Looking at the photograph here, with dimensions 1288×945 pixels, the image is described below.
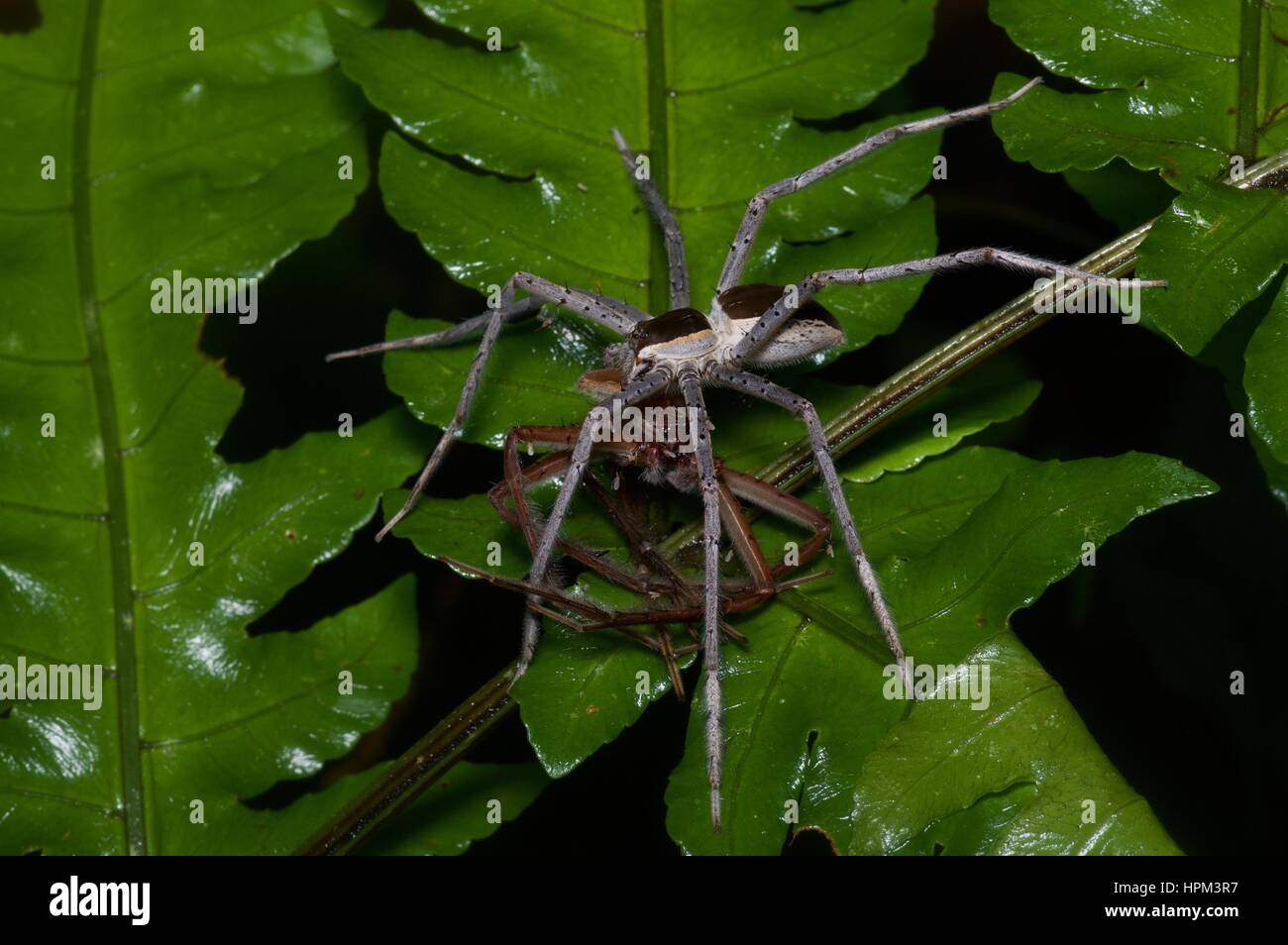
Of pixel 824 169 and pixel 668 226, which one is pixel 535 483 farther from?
pixel 824 169

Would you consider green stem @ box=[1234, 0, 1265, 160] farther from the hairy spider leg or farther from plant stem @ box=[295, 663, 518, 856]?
plant stem @ box=[295, 663, 518, 856]

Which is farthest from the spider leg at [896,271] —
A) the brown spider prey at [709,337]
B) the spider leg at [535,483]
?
the spider leg at [535,483]

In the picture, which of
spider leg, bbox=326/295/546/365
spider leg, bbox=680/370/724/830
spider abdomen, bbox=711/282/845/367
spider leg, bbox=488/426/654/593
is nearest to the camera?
spider leg, bbox=680/370/724/830

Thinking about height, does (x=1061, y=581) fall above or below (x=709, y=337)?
below

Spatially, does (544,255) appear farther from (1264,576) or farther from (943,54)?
(1264,576)

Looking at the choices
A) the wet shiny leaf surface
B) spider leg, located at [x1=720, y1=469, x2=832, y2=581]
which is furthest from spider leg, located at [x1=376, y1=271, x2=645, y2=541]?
spider leg, located at [x1=720, y1=469, x2=832, y2=581]

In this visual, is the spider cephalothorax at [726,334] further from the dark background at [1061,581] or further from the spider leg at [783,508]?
the dark background at [1061,581]

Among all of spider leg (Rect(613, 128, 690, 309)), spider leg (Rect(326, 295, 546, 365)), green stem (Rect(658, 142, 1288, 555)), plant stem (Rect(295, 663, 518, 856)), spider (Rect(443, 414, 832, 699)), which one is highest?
spider leg (Rect(613, 128, 690, 309))

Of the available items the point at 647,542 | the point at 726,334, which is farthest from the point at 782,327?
the point at 647,542
